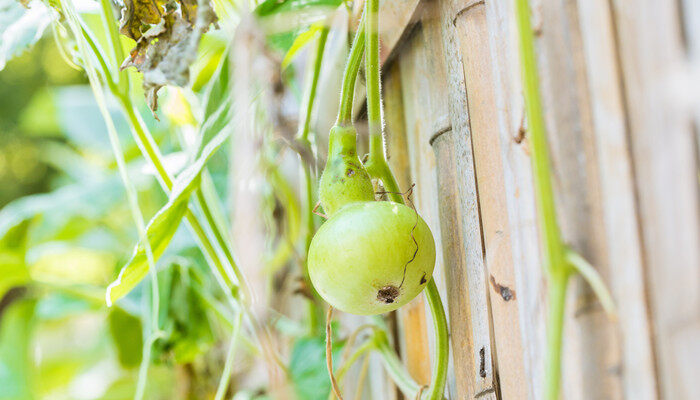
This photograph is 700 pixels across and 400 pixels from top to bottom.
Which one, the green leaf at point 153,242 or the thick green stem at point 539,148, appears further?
the green leaf at point 153,242

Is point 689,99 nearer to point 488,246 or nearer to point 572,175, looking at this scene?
point 572,175

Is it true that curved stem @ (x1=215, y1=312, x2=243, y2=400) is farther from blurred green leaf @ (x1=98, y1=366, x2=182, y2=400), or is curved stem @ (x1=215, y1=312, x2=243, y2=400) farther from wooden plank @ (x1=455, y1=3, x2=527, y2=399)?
blurred green leaf @ (x1=98, y1=366, x2=182, y2=400)

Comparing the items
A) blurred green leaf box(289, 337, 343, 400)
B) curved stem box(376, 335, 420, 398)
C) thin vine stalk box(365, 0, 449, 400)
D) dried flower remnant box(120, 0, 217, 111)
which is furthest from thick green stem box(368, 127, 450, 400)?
blurred green leaf box(289, 337, 343, 400)

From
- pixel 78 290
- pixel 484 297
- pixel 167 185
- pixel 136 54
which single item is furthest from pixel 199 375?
pixel 484 297

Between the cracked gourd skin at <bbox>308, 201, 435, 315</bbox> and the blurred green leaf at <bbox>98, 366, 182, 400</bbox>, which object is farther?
the blurred green leaf at <bbox>98, 366, 182, 400</bbox>

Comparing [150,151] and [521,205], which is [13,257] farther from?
[521,205]

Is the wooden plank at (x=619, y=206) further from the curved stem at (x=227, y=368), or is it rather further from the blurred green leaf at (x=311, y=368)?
the blurred green leaf at (x=311, y=368)

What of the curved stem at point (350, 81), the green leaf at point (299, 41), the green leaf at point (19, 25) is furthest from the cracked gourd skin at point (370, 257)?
the green leaf at point (19, 25)
